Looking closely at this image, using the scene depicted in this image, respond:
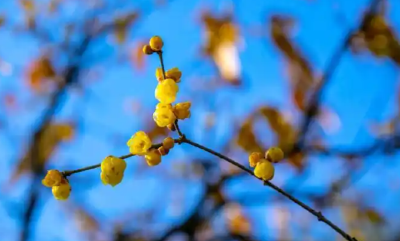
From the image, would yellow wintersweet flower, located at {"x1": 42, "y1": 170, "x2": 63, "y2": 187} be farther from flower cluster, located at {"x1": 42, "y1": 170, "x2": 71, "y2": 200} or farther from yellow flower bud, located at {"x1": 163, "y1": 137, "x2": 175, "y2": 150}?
yellow flower bud, located at {"x1": 163, "y1": 137, "x2": 175, "y2": 150}

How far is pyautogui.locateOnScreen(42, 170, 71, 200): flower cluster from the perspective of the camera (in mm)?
414

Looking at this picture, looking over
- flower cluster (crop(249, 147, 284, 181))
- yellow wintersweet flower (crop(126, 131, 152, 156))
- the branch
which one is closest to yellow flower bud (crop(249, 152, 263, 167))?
flower cluster (crop(249, 147, 284, 181))

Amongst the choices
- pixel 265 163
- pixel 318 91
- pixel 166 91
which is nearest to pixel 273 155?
pixel 265 163

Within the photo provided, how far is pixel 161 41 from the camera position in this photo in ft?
1.42

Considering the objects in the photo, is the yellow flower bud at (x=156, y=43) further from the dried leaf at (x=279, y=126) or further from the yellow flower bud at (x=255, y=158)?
the dried leaf at (x=279, y=126)

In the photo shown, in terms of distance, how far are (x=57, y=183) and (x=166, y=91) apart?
0.44 feet

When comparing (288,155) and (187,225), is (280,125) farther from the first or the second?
(187,225)

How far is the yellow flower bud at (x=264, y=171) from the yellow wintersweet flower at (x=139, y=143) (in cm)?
10

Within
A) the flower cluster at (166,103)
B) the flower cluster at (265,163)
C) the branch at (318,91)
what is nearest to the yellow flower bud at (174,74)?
the flower cluster at (166,103)

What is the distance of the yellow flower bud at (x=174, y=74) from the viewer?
44 cm

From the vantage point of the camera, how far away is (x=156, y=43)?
428 millimetres

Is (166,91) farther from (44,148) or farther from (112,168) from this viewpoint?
(44,148)

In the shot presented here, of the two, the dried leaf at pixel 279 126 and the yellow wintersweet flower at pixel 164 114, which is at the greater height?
the dried leaf at pixel 279 126

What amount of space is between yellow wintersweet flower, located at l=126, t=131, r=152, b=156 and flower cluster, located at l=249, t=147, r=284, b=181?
103mm
